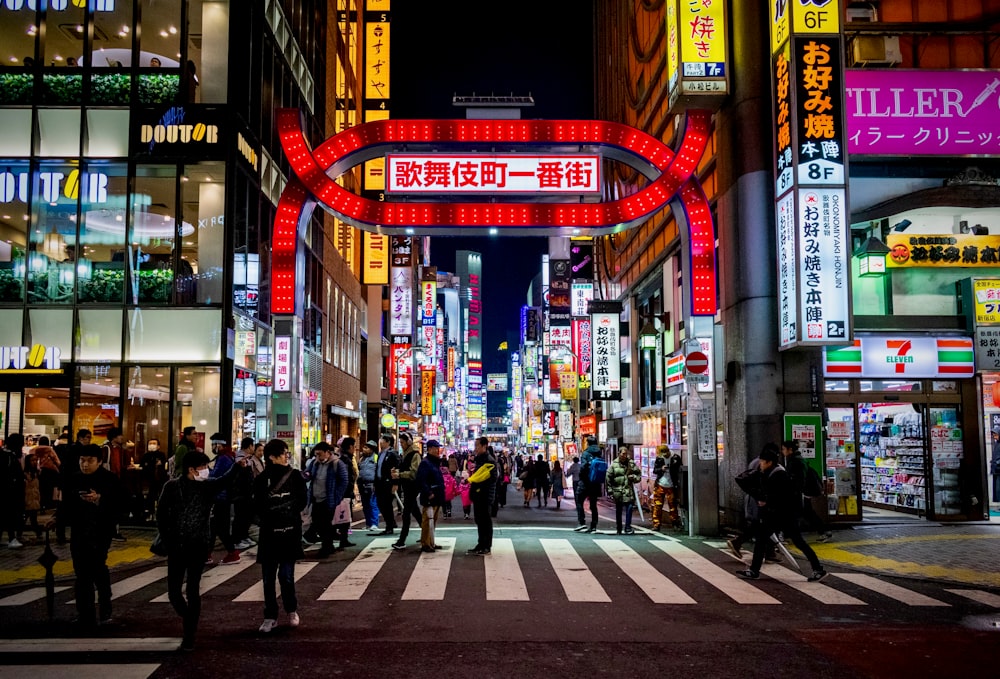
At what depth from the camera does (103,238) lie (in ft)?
69.4

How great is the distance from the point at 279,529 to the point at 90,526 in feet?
6.55

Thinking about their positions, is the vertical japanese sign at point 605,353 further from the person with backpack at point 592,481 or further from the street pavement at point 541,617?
the street pavement at point 541,617

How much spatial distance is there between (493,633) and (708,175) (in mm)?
17440

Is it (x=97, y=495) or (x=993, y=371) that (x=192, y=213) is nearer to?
(x=97, y=495)

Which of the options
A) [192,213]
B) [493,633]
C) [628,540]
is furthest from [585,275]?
[493,633]

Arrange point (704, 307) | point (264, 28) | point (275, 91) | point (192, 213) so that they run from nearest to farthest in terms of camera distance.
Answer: point (704, 307), point (192, 213), point (264, 28), point (275, 91)

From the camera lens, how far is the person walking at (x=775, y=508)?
1165 cm

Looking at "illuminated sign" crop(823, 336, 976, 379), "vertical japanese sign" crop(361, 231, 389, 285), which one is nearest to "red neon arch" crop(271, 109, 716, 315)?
"illuminated sign" crop(823, 336, 976, 379)

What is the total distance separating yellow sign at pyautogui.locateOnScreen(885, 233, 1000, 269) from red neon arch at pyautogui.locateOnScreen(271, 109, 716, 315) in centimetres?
531

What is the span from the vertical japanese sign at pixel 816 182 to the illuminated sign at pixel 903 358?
307 centimetres

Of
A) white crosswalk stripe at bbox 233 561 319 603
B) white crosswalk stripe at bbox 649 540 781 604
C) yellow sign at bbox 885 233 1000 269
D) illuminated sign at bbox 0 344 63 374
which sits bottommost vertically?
white crosswalk stripe at bbox 649 540 781 604

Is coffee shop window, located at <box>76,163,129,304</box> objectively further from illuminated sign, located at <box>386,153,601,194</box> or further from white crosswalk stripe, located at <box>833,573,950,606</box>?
white crosswalk stripe, located at <box>833,573,950,606</box>

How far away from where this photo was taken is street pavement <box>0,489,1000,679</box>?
7258 millimetres

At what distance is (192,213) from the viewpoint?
862 inches
